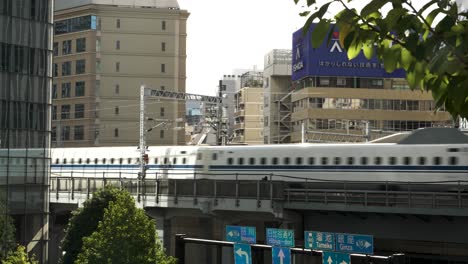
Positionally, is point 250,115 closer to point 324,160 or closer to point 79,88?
point 79,88

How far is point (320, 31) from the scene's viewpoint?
Result: 502 cm

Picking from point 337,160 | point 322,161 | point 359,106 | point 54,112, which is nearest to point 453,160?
point 337,160

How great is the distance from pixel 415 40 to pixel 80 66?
114 m

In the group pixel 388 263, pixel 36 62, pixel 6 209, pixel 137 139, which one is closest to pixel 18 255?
pixel 6 209

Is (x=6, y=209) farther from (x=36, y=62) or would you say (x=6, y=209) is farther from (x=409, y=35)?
(x=409, y=35)

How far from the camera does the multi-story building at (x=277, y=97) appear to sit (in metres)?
116

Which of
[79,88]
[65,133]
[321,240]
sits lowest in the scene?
[321,240]

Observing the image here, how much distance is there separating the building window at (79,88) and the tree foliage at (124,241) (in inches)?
3149

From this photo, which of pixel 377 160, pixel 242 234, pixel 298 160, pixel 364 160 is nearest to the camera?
pixel 242 234

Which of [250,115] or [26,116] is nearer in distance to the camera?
[26,116]

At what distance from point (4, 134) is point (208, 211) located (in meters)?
12.7

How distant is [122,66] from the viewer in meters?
115

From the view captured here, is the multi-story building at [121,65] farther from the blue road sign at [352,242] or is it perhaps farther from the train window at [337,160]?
the blue road sign at [352,242]

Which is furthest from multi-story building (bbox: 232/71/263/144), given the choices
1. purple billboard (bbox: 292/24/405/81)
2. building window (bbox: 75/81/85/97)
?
purple billboard (bbox: 292/24/405/81)
